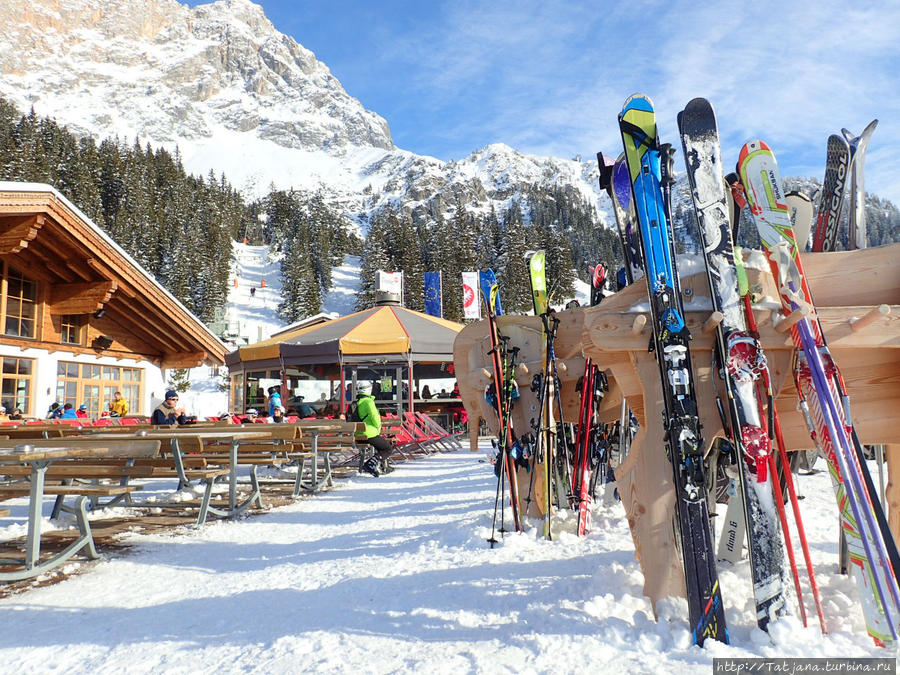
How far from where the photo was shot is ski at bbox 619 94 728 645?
2035 mm

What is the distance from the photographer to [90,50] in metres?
159

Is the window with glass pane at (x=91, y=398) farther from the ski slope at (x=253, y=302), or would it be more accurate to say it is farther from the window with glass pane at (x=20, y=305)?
the ski slope at (x=253, y=302)

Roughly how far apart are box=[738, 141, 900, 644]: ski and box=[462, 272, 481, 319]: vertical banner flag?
56.5 ft

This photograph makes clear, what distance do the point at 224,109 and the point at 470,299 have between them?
17892 centimetres

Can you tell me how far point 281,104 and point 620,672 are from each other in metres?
208

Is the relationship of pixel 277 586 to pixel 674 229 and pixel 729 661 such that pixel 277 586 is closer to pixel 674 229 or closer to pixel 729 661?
pixel 729 661

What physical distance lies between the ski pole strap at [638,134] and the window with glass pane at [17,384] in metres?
13.5

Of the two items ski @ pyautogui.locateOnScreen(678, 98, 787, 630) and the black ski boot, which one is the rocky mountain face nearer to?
the black ski boot

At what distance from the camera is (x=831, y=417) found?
6.51ft

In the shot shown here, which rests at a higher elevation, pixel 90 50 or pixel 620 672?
pixel 90 50

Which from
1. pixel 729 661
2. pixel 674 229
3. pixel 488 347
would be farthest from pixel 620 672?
pixel 488 347

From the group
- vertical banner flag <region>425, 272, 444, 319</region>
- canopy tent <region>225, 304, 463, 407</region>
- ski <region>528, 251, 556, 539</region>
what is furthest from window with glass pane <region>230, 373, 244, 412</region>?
ski <region>528, 251, 556, 539</region>

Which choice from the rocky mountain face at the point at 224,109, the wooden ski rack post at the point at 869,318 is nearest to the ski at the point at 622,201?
the wooden ski rack post at the point at 869,318

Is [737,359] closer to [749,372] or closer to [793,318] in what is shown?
[749,372]
